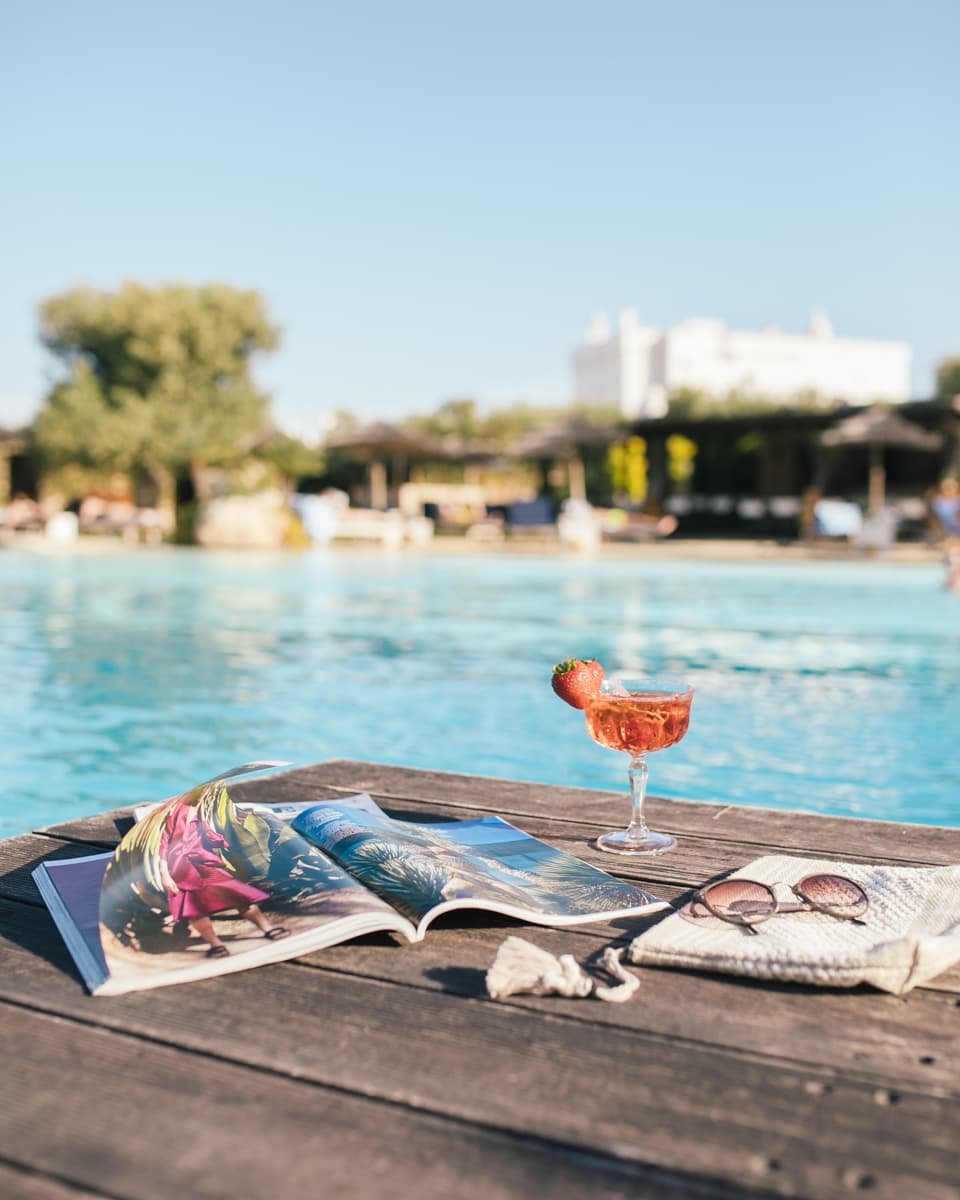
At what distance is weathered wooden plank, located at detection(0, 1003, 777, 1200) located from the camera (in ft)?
3.16

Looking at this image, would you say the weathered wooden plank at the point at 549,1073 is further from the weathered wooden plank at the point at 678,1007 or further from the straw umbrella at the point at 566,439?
the straw umbrella at the point at 566,439

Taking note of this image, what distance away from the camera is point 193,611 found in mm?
11562

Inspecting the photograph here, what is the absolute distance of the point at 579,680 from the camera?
79.8 inches

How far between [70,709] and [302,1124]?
5927mm

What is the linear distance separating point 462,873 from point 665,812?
857 millimetres

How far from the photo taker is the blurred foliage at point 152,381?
1208 inches

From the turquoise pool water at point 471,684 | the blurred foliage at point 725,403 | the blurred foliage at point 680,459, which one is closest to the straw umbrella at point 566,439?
the blurred foliage at point 680,459

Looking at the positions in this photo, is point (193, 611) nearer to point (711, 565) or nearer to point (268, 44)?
point (711, 565)

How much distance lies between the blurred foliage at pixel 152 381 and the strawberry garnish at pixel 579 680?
29.0m

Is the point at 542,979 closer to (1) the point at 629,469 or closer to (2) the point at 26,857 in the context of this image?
(2) the point at 26,857

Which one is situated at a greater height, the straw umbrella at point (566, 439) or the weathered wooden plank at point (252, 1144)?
the straw umbrella at point (566, 439)

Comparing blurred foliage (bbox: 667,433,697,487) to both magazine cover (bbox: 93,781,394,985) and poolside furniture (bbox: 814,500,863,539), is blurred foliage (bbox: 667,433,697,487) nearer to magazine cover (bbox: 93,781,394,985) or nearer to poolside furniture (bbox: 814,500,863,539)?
poolside furniture (bbox: 814,500,863,539)

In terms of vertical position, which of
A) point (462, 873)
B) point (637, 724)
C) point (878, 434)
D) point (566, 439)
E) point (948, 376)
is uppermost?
point (948, 376)

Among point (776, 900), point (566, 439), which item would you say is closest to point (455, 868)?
point (776, 900)
